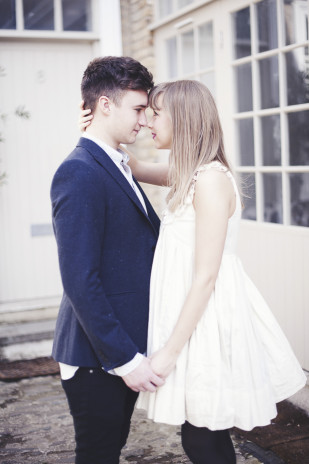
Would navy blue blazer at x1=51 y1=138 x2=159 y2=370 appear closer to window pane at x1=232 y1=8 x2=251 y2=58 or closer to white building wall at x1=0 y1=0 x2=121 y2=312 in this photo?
window pane at x1=232 y1=8 x2=251 y2=58

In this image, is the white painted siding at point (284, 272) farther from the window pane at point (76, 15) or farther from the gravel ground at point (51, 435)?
the window pane at point (76, 15)

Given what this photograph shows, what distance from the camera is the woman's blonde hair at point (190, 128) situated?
1988 millimetres

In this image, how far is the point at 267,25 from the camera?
376 cm

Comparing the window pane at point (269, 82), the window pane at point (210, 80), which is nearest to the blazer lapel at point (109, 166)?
the window pane at point (269, 82)

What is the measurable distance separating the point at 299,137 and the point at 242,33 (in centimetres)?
95

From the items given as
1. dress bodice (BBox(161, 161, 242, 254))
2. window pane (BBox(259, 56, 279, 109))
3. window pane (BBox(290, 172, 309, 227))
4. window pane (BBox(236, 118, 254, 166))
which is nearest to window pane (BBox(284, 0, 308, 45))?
window pane (BBox(259, 56, 279, 109))

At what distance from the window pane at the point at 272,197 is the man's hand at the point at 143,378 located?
2164 millimetres

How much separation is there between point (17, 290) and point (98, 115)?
3402 millimetres

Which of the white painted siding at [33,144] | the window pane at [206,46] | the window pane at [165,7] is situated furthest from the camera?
the white painted siding at [33,144]

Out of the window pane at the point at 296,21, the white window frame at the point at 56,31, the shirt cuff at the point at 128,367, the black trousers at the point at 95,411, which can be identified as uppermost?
the white window frame at the point at 56,31

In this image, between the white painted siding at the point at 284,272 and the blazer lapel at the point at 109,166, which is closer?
the blazer lapel at the point at 109,166

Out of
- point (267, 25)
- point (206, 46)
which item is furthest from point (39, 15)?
point (267, 25)

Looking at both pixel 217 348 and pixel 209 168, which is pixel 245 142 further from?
pixel 217 348

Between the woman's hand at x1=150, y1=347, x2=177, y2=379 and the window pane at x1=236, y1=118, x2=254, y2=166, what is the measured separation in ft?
7.90
